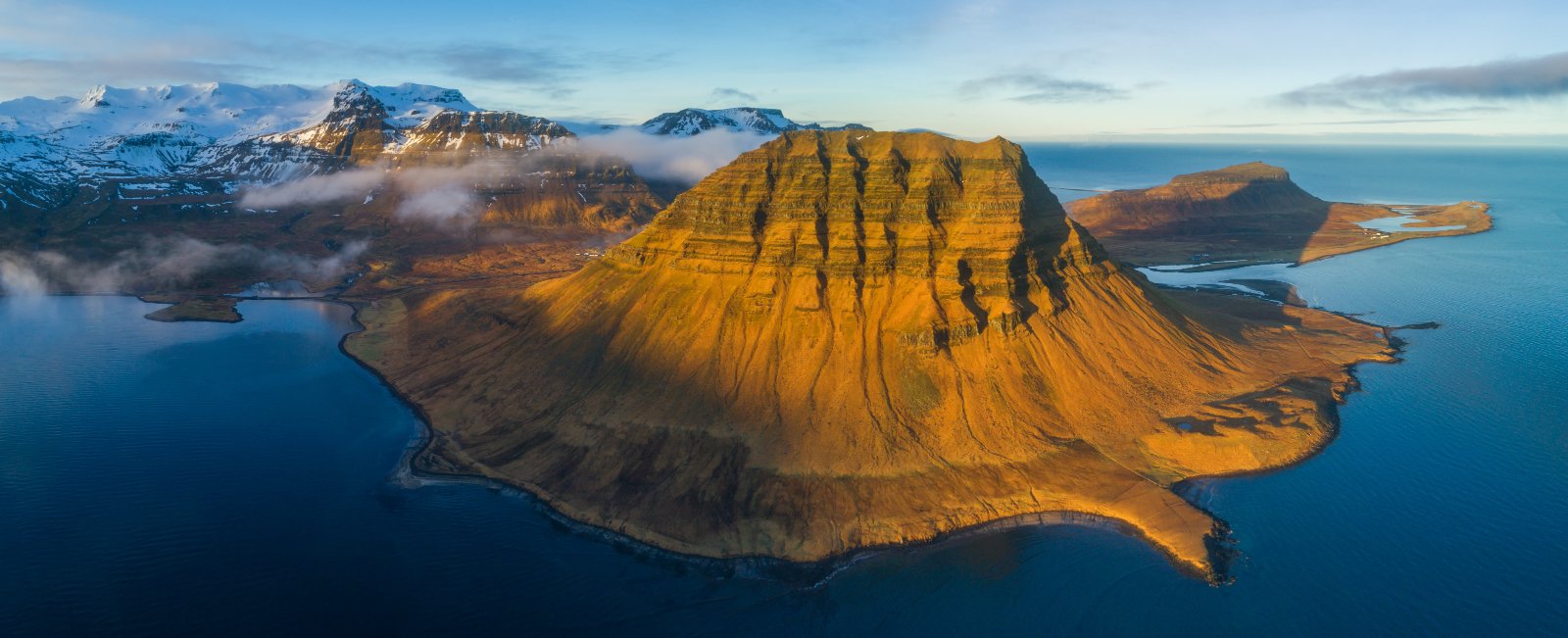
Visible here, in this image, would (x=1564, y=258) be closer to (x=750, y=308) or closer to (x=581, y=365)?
(x=750, y=308)

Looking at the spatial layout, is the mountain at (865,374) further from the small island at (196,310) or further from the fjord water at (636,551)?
the small island at (196,310)

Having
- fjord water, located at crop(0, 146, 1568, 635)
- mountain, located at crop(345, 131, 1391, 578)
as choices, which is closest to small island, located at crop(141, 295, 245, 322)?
fjord water, located at crop(0, 146, 1568, 635)

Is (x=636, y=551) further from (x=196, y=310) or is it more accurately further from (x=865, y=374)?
(x=196, y=310)

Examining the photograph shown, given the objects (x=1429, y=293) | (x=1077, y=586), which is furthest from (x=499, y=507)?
(x=1429, y=293)

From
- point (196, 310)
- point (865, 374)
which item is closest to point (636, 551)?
point (865, 374)

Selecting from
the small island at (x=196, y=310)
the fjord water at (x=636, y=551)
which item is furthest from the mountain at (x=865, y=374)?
the small island at (x=196, y=310)

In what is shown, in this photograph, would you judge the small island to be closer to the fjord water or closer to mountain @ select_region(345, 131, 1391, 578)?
the fjord water
